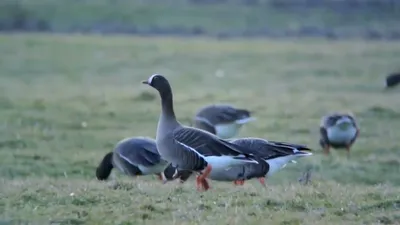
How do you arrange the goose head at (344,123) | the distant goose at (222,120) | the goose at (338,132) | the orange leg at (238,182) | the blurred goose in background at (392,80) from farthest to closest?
the blurred goose in background at (392,80), the distant goose at (222,120), the goose head at (344,123), the goose at (338,132), the orange leg at (238,182)

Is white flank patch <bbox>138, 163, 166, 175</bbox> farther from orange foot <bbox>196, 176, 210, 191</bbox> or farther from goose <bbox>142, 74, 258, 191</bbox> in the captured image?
orange foot <bbox>196, 176, 210, 191</bbox>

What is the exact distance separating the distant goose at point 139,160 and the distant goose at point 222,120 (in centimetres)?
335

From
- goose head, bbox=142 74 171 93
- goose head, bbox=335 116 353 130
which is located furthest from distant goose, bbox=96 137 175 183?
goose head, bbox=335 116 353 130

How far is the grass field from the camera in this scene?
339 inches

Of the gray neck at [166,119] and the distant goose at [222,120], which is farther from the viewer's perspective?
the distant goose at [222,120]

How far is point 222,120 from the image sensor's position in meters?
16.2

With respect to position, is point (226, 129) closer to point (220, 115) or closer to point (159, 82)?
point (220, 115)

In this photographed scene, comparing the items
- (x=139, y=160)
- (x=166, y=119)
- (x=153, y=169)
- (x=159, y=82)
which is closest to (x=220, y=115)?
(x=153, y=169)

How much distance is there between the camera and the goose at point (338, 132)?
1582 centimetres

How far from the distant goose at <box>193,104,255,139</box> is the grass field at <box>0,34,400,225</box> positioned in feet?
5.18

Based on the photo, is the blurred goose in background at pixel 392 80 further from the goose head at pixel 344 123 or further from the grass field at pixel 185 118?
the goose head at pixel 344 123

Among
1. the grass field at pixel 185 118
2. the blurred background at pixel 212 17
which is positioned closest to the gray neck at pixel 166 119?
the grass field at pixel 185 118

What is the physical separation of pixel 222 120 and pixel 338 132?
2.22 m

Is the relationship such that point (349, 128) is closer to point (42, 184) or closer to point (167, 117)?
point (167, 117)
